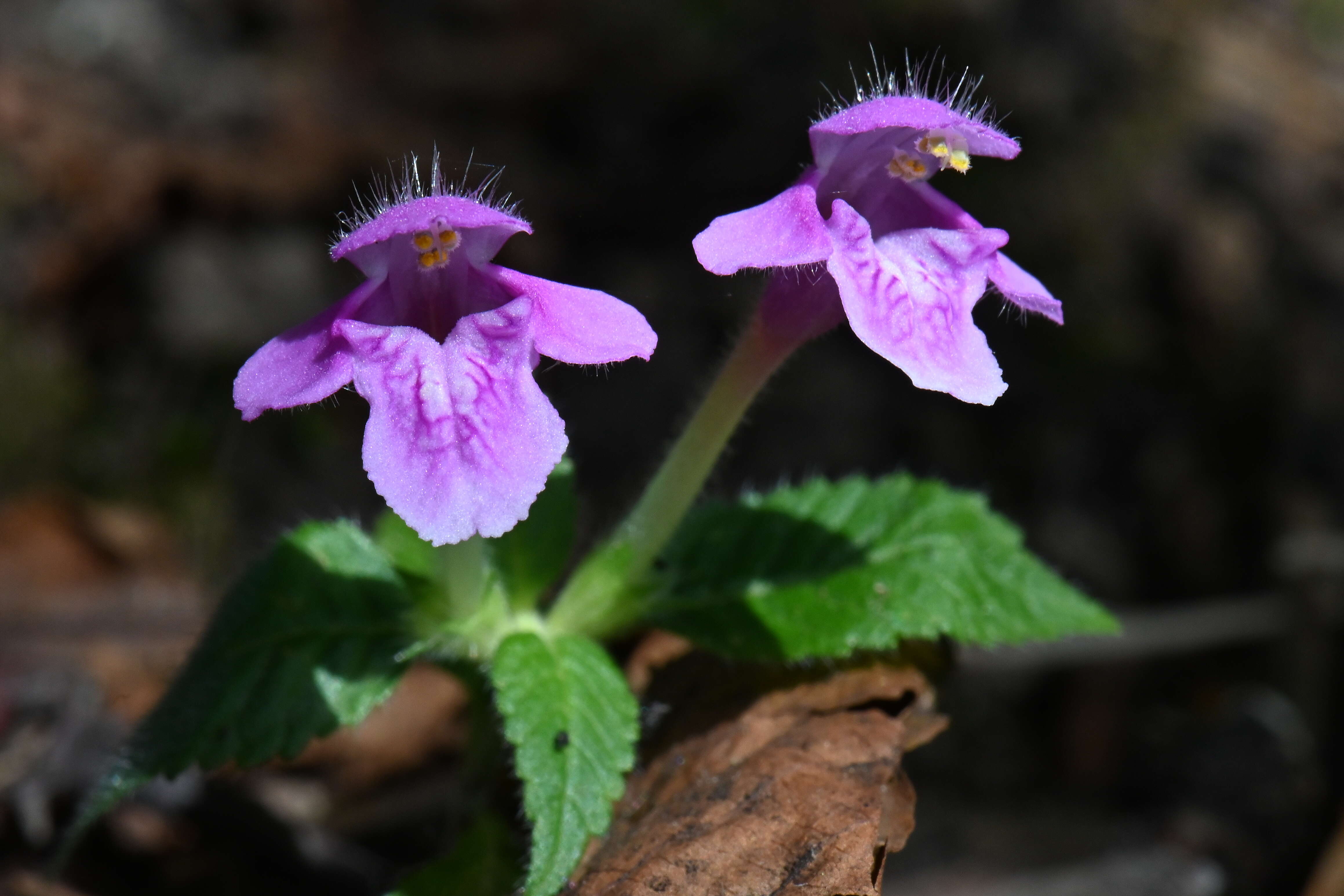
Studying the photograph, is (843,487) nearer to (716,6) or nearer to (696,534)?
(696,534)

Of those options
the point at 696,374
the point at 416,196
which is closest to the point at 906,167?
the point at 416,196

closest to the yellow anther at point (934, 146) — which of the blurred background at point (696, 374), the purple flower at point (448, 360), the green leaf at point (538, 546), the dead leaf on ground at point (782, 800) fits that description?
the purple flower at point (448, 360)

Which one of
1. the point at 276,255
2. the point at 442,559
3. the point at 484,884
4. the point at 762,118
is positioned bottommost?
the point at 484,884

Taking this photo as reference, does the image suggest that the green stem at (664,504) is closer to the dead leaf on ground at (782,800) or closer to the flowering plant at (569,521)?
the flowering plant at (569,521)

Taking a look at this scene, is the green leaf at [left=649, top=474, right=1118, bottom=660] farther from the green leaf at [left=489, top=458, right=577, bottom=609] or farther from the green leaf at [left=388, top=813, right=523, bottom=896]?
the green leaf at [left=388, top=813, right=523, bottom=896]

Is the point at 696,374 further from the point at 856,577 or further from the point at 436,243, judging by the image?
the point at 436,243

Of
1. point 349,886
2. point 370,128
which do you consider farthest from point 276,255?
point 349,886

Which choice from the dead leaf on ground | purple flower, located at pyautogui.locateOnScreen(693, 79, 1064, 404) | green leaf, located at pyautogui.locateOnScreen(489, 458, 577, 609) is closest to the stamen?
purple flower, located at pyautogui.locateOnScreen(693, 79, 1064, 404)
